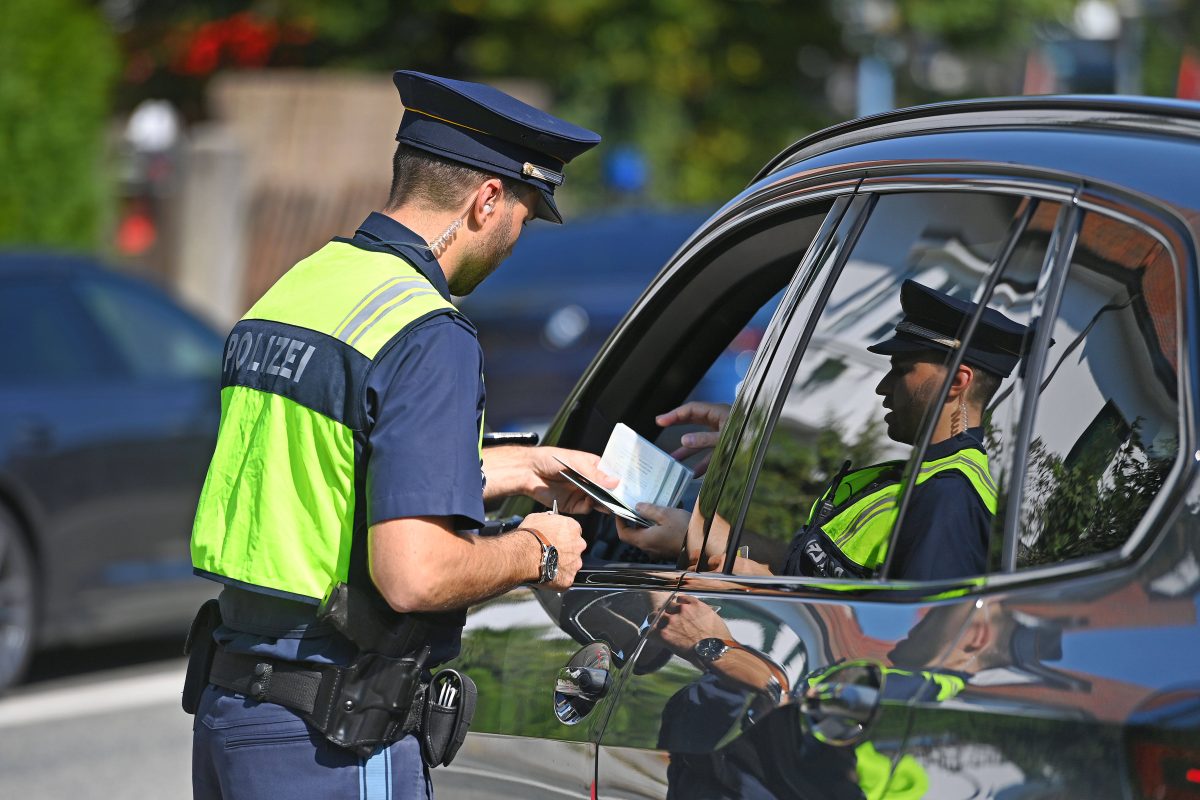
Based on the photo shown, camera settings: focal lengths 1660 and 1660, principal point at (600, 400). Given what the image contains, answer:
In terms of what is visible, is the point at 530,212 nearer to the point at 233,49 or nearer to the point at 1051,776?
the point at 1051,776

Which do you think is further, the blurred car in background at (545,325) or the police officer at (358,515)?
the blurred car in background at (545,325)

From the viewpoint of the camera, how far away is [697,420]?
10.3ft

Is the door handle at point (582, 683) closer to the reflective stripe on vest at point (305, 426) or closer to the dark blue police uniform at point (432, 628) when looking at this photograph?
the dark blue police uniform at point (432, 628)

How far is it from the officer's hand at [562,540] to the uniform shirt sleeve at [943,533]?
661mm

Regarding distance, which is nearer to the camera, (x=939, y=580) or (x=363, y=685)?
(x=939, y=580)

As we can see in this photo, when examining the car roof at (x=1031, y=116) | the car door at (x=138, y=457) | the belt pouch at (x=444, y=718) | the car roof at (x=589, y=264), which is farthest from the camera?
the car roof at (x=589, y=264)

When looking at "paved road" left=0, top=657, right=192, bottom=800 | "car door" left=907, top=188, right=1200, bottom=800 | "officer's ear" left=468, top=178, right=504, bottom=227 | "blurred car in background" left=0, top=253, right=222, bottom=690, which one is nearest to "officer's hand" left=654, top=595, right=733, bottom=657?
"car door" left=907, top=188, right=1200, bottom=800

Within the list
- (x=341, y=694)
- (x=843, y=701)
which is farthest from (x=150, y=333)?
(x=843, y=701)

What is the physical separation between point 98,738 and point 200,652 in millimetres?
3886

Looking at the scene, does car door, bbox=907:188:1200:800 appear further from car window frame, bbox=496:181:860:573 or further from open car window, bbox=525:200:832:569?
open car window, bbox=525:200:832:569

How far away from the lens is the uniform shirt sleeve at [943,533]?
203 centimetres

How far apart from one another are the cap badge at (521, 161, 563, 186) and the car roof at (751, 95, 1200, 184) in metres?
0.41

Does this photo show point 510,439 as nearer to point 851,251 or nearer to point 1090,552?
point 851,251

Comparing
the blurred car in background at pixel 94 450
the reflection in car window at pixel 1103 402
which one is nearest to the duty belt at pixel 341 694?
the reflection in car window at pixel 1103 402
